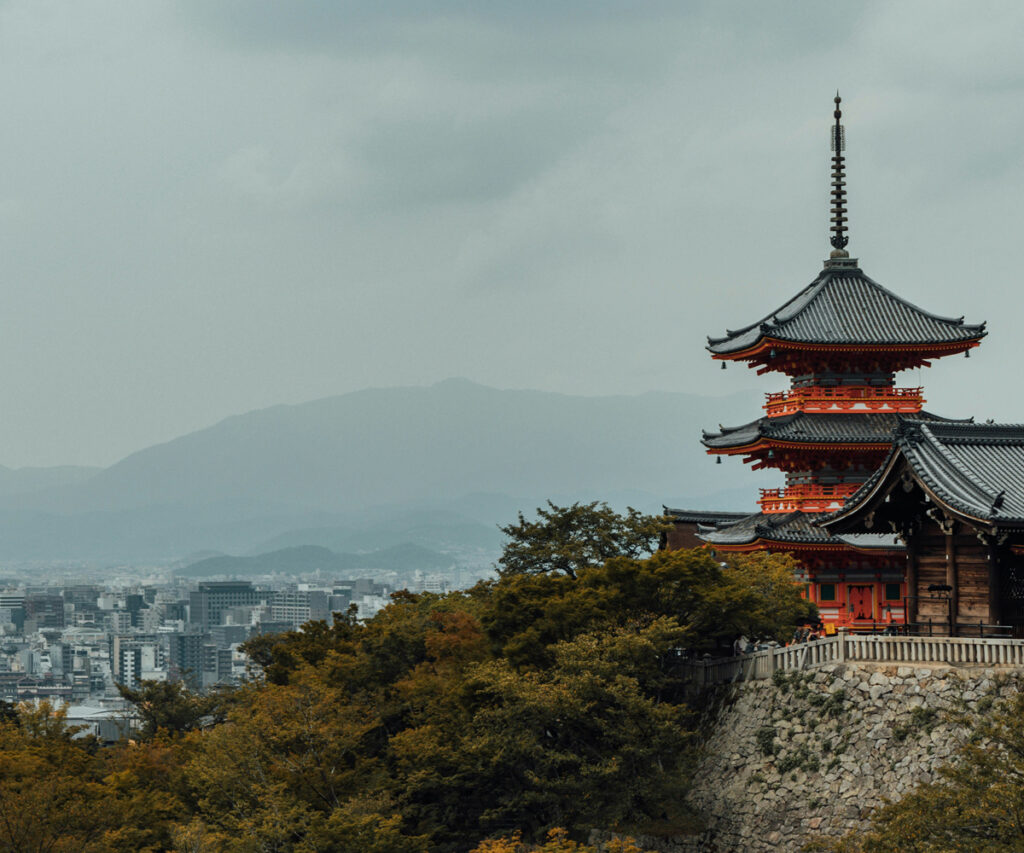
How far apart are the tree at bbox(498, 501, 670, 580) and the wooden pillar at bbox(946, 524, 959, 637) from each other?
1338 centimetres

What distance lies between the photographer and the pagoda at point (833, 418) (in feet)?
141

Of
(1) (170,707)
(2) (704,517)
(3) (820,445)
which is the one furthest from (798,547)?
(1) (170,707)

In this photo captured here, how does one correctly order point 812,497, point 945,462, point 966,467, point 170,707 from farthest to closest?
1. point 170,707
2. point 812,497
3. point 966,467
4. point 945,462

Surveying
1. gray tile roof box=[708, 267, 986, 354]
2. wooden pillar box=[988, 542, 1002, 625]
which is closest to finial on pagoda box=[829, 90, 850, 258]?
gray tile roof box=[708, 267, 986, 354]

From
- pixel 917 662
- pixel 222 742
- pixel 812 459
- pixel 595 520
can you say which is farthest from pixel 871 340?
pixel 222 742

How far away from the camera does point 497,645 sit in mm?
38156

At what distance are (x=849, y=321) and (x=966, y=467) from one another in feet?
45.0

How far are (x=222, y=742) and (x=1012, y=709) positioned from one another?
20506 millimetres

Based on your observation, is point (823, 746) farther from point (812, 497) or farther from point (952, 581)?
point (812, 497)

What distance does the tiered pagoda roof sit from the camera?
4453 centimetres

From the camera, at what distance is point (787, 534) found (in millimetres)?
42656

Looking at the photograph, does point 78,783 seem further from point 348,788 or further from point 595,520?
point 595,520

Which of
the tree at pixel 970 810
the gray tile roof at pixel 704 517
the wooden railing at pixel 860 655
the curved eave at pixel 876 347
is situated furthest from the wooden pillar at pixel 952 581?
the gray tile roof at pixel 704 517

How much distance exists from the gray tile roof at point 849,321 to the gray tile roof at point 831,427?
2313 mm
